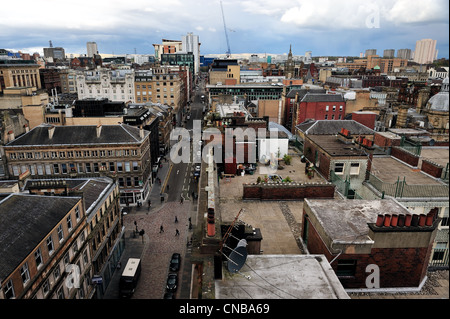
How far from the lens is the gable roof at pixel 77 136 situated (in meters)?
40.9

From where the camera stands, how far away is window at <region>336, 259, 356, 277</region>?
41.7 ft

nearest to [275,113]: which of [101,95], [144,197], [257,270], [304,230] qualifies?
[144,197]

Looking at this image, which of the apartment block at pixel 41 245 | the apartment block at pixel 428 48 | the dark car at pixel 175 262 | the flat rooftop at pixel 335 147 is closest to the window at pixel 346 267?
the apartment block at pixel 428 48

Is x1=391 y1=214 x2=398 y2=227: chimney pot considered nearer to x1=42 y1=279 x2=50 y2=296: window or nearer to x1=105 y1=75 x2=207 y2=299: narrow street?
x1=42 y1=279 x2=50 y2=296: window

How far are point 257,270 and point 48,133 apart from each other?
40.0 m

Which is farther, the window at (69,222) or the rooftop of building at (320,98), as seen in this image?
the rooftop of building at (320,98)

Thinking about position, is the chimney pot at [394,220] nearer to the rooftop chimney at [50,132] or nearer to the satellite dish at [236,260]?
the satellite dish at [236,260]

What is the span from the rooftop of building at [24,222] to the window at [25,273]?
0.57 metres

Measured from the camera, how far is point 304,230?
15969 millimetres

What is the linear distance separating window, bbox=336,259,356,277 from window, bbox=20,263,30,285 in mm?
16020

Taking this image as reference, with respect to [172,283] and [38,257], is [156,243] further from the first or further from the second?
[38,257]

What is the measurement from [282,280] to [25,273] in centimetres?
1448

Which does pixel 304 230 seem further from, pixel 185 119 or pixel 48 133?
pixel 185 119
